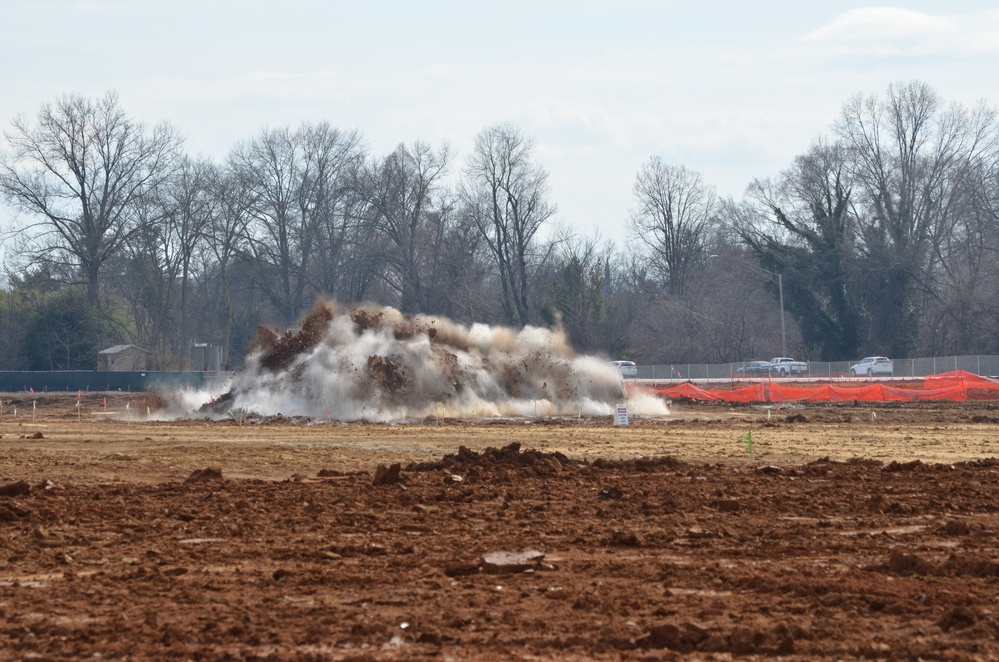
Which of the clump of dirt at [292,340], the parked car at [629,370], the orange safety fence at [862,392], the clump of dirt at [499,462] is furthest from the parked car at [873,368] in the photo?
the clump of dirt at [499,462]

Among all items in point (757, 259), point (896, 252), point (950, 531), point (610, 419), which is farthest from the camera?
point (757, 259)

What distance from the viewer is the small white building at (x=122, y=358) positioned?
7625cm

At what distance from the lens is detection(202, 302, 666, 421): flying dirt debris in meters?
39.8

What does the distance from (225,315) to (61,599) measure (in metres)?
82.7

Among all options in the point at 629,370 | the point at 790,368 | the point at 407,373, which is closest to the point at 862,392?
the point at 407,373

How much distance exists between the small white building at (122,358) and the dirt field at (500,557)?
55.5 metres

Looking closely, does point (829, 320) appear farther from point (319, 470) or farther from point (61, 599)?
point (61, 599)

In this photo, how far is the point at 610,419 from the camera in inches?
1528

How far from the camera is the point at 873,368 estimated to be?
66.6m

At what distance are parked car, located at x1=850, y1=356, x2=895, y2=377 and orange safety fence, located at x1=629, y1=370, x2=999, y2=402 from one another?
39.4 ft

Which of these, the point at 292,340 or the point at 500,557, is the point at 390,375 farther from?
the point at 500,557

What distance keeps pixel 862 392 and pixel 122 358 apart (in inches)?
Result: 2036

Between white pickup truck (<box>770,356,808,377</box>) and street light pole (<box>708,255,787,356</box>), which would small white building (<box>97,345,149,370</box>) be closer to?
white pickup truck (<box>770,356,808,377</box>)

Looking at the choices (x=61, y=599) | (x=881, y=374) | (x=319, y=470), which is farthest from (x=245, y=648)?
(x=881, y=374)
